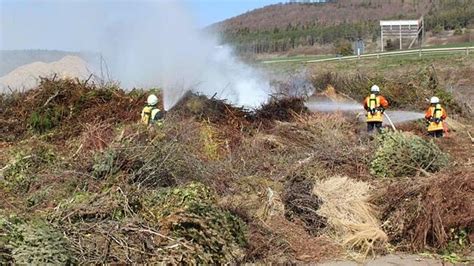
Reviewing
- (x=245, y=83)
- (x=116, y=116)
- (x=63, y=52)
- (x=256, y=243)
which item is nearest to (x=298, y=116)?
(x=116, y=116)

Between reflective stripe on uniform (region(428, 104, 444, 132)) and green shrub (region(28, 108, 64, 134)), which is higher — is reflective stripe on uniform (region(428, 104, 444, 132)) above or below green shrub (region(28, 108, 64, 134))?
below

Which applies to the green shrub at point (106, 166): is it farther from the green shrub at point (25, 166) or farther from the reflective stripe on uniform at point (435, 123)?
the reflective stripe on uniform at point (435, 123)

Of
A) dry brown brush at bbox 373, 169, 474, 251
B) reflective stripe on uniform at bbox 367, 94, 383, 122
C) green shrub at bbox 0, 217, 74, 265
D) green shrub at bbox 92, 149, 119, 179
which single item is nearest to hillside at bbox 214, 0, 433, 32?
reflective stripe on uniform at bbox 367, 94, 383, 122

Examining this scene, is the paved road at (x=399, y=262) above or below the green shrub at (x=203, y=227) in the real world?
below

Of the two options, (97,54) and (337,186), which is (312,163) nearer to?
(337,186)

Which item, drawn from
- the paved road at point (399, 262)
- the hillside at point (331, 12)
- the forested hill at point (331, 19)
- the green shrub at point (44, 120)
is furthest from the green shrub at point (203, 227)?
the hillside at point (331, 12)

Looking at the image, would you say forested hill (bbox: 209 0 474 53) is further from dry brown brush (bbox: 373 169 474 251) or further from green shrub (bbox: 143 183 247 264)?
green shrub (bbox: 143 183 247 264)

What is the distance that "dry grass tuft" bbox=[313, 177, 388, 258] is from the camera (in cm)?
744

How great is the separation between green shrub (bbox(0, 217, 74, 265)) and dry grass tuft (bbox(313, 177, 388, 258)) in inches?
133

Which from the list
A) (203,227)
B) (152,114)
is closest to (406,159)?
(203,227)

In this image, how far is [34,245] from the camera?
586cm

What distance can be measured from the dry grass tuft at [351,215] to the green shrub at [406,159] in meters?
0.93

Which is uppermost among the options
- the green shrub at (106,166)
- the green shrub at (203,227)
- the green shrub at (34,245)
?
the green shrub at (106,166)

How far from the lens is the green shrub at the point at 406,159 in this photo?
9492 millimetres
